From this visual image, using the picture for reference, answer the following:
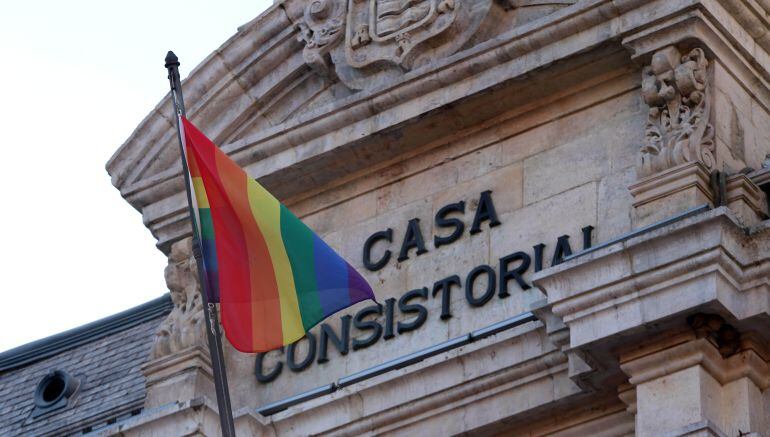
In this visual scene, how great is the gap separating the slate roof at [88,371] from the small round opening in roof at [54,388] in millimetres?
107

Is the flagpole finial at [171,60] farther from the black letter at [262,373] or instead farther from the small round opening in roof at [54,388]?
the small round opening in roof at [54,388]

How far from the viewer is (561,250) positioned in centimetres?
2403

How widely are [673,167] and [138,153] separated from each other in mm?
6069

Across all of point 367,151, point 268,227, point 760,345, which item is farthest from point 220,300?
point 760,345

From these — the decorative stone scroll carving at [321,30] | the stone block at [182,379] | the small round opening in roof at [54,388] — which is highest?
the decorative stone scroll carving at [321,30]

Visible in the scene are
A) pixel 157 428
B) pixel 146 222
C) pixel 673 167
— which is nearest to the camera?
pixel 673 167

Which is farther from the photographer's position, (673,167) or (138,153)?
(138,153)

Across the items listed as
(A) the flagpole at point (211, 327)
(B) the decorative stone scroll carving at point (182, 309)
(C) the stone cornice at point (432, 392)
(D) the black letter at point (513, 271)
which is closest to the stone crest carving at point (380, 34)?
(B) the decorative stone scroll carving at point (182, 309)

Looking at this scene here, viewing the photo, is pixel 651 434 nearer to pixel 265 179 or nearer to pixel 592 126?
pixel 592 126

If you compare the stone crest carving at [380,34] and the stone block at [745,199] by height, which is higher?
the stone crest carving at [380,34]

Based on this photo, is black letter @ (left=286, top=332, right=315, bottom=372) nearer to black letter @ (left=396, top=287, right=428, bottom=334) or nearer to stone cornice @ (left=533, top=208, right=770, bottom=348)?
black letter @ (left=396, top=287, right=428, bottom=334)

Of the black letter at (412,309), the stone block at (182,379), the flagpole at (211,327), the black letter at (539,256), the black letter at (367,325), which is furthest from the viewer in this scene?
the stone block at (182,379)

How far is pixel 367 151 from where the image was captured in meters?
25.8

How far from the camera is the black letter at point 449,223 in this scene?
2491 centimetres
